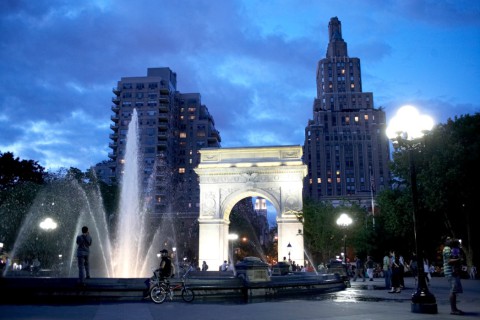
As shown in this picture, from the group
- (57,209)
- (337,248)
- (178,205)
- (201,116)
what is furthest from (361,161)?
(57,209)

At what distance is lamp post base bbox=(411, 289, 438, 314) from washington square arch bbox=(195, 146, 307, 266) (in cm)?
2630

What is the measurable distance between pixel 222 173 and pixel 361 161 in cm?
8283

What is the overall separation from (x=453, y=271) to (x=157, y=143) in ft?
256

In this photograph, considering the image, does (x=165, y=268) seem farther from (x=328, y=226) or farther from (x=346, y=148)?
(x=346, y=148)

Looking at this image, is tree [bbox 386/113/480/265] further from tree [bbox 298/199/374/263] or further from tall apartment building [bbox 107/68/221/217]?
tall apartment building [bbox 107/68/221/217]

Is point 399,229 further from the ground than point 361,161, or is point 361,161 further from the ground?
point 361,161

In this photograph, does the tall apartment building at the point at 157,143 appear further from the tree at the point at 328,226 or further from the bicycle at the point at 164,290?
the bicycle at the point at 164,290

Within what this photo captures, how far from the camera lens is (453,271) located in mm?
10617

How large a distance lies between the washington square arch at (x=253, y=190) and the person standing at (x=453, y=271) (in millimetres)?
26220

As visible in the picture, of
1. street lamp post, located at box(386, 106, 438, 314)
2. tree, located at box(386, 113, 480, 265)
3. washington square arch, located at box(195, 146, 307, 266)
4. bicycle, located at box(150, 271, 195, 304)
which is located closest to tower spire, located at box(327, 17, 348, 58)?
washington square arch, located at box(195, 146, 307, 266)

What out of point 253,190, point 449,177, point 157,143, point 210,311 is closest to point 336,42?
point 157,143

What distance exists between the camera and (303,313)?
1047 cm

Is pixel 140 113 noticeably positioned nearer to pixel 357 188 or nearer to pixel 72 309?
pixel 357 188

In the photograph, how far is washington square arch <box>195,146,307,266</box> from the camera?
3734 centimetres
